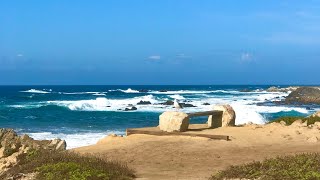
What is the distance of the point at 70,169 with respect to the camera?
998 cm

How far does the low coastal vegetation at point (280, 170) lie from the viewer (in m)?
9.06

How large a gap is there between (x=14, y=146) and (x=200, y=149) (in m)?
5.13

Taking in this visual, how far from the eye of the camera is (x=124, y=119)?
42.5m

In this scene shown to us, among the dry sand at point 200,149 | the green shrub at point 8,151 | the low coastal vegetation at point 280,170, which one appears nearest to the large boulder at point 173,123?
the dry sand at point 200,149

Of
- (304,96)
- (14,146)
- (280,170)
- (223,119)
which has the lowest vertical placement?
(304,96)

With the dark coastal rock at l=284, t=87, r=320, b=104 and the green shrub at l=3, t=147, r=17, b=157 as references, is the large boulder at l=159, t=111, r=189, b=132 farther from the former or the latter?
the dark coastal rock at l=284, t=87, r=320, b=104

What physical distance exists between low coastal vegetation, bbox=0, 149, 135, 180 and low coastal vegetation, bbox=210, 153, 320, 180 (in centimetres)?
196

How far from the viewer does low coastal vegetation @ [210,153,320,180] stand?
29.7 feet

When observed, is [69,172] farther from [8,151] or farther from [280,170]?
[8,151]

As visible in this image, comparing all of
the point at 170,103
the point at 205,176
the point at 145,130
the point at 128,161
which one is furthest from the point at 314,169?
the point at 170,103

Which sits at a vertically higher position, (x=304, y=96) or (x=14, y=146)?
(x=14, y=146)

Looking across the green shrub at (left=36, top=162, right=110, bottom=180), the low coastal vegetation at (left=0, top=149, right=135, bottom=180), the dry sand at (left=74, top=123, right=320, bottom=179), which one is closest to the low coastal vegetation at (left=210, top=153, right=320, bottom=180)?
the dry sand at (left=74, top=123, right=320, bottom=179)

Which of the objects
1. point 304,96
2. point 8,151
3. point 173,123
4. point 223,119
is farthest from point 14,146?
point 304,96

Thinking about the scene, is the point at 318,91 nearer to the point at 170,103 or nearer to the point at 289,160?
the point at 170,103
